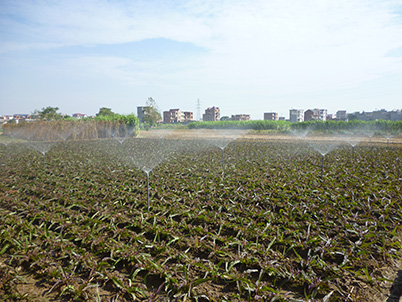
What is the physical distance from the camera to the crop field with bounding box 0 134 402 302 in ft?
9.65

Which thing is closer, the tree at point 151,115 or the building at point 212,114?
the tree at point 151,115

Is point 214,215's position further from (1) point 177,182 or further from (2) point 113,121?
(2) point 113,121

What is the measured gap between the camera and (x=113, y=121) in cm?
3306

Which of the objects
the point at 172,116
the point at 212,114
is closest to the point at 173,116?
the point at 172,116

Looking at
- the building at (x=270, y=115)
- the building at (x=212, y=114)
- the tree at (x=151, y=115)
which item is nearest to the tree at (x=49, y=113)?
the tree at (x=151, y=115)

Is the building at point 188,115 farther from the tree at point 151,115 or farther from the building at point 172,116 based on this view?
the tree at point 151,115

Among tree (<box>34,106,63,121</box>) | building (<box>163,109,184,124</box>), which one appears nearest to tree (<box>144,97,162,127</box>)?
tree (<box>34,106,63,121</box>)

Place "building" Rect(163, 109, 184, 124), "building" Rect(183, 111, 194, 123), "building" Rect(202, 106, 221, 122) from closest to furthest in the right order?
"building" Rect(163, 109, 184, 124)
"building" Rect(202, 106, 221, 122)
"building" Rect(183, 111, 194, 123)

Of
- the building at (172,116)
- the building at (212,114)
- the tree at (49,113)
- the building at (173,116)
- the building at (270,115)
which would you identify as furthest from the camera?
the building at (212,114)

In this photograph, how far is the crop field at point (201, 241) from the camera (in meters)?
2.94

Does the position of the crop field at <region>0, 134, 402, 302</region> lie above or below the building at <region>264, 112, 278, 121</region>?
below

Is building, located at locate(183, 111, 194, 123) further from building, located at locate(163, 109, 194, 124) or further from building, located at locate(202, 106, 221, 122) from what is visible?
building, located at locate(202, 106, 221, 122)

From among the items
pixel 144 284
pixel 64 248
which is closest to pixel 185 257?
pixel 144 284

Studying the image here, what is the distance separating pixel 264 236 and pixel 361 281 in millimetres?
1375
